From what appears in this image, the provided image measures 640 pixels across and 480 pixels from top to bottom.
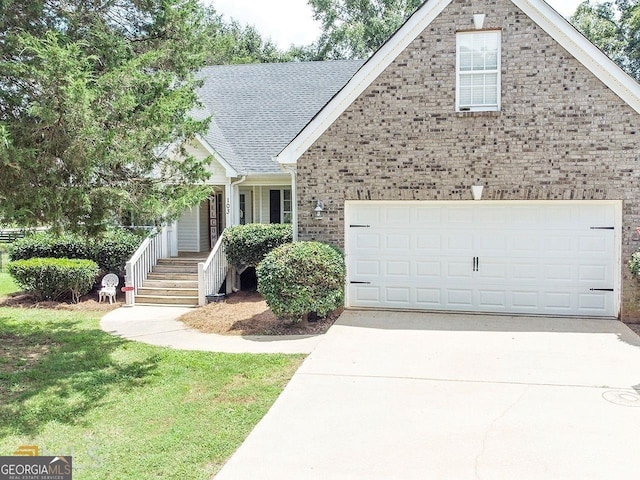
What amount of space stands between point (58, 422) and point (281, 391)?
258 centimetres

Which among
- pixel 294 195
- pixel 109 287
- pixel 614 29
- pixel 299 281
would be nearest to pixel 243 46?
pixel 614 29

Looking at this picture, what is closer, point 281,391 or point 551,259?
point 281,391

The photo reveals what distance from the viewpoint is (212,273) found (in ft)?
42.3

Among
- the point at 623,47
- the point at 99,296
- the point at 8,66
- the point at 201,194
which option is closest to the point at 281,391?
the point at 201,194

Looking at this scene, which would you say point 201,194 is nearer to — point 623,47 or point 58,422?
point 58,422

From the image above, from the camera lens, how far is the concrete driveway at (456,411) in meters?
4.58

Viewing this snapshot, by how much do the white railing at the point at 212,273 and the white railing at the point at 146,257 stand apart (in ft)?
4.39

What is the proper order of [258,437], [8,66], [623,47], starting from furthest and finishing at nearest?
[623,47], [8,66], [258,437]

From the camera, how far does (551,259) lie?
33.6 ft

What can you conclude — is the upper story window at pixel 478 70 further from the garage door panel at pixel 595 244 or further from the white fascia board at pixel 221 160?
the white fascia board at pixel 221 160

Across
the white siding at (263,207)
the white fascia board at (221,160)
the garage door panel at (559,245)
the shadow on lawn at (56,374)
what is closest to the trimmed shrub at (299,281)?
the shadow on lawn at (56,374)

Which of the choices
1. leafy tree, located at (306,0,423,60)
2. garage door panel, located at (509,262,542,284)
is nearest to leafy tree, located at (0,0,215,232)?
garage door panel, located at (509,262,542,284)

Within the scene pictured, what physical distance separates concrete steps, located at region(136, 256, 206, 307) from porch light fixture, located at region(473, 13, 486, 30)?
886 cm

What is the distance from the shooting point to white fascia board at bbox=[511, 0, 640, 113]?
9477mm
